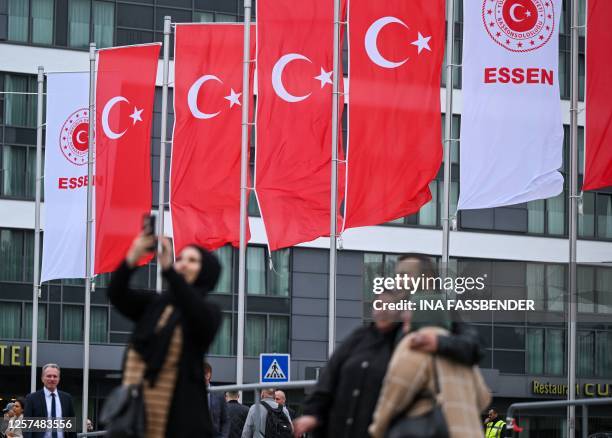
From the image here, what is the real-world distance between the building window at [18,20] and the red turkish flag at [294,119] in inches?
1017

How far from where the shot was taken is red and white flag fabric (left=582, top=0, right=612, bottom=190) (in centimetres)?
2188

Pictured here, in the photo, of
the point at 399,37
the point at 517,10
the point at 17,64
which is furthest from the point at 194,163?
the point at 17,64

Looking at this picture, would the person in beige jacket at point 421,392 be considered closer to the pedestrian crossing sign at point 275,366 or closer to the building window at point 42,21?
the pedestrian crossing sign at point 275,366

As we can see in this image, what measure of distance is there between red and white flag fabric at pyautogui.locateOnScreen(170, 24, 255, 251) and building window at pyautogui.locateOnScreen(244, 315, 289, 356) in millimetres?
23712

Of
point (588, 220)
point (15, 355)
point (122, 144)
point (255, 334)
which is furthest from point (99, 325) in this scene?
point (122, 144)

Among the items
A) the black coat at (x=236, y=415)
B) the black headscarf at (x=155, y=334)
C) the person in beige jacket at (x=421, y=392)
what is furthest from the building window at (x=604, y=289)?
the person in beige jacket at (x=421, y=392)

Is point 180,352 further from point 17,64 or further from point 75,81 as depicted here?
point 17,64

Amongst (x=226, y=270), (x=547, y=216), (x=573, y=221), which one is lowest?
(x=226, y=270)

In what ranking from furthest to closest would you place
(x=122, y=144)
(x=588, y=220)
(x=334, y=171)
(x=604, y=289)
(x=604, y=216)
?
(x=604, y=216)
(x=588, y=220)
(x=122, y=144)
(x=334, y=171)
(x=604, y=289)

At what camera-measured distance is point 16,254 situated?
51.0 m

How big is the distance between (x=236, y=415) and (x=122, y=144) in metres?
13.3

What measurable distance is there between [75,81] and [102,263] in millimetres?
5145

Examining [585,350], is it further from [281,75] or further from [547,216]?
[281,75]

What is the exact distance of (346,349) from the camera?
998cm
